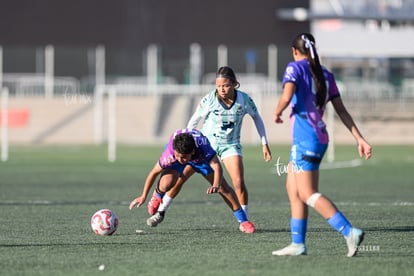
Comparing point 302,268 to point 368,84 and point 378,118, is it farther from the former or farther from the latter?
point 368,84

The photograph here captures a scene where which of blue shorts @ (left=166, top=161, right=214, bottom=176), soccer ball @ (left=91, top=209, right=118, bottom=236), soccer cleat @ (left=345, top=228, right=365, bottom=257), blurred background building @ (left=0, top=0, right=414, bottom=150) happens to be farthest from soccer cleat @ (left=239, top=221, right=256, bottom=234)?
blurred background building @ (left=0, top=0, right=414, bottom=150)

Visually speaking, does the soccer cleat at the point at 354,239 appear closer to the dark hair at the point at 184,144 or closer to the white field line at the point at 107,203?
the dark hair at the point at 184,144

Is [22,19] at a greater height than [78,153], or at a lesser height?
greater

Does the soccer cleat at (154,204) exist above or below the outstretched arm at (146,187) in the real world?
below

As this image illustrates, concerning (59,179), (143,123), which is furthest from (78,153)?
(59,179)

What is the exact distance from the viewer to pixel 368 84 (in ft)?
162

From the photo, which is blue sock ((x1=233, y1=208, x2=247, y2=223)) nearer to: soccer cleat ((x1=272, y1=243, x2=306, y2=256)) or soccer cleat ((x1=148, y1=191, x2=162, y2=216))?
soccer cleat ((x1=148, y1=191, x2=162, y2=216))

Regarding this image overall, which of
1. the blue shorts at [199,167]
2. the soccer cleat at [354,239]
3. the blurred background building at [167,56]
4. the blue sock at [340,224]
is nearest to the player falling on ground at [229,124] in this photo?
the blue shorts at [199,167]

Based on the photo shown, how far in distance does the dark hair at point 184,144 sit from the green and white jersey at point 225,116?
0.95 metres

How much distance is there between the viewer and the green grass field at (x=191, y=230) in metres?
9.31

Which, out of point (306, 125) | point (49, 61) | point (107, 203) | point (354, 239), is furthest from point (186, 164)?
point (49, 61)

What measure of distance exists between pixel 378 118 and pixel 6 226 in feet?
111

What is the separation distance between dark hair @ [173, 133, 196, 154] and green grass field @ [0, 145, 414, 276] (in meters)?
0.98

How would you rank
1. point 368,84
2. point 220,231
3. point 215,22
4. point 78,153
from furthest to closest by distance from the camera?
point 215,22, point 368,84, point 78,153, point 220,231
